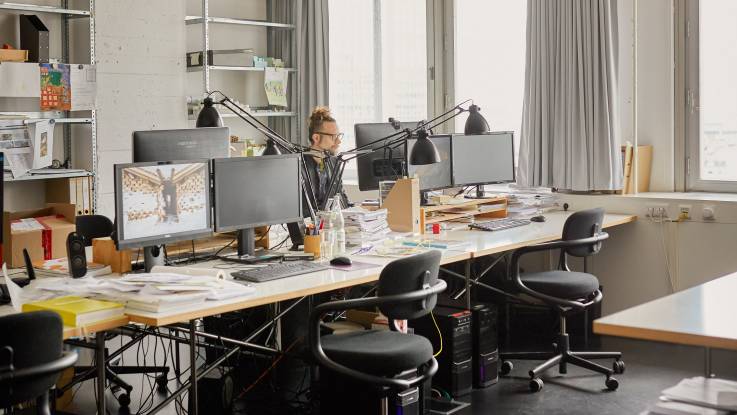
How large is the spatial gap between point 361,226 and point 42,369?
6.80 feet

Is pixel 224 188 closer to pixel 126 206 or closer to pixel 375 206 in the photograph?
pixel 126 206

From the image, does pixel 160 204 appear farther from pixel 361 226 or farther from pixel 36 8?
pixel 36 8

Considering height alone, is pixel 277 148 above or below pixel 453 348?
above

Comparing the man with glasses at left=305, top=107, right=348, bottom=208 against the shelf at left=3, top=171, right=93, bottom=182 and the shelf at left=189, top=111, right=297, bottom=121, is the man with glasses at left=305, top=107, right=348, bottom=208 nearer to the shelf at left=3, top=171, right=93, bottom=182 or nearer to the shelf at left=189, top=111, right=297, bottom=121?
the shelf at left=3, top=171, right=93, bottom=182

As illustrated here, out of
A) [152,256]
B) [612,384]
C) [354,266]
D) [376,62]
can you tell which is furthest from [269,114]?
[612,384]

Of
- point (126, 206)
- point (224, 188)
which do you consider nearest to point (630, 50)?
point (224, 188)

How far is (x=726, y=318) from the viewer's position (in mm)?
2613

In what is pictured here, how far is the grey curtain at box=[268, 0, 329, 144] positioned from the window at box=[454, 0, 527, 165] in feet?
3.81

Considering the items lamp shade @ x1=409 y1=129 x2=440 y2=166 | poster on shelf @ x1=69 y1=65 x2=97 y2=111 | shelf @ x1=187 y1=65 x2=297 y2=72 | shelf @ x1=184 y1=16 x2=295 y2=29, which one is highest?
shelf @ x1=184 y1=16 x2=295 y2=29

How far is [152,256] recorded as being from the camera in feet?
11.6

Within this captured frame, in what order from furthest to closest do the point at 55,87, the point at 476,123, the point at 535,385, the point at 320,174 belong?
the point at 55,87, the point at 476,123, the point at 320,174, the point at 535,385

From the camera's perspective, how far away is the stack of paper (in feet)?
14.1

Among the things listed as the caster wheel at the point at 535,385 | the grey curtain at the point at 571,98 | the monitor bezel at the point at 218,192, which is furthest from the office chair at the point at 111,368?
the grey curtain at the point at 571,98

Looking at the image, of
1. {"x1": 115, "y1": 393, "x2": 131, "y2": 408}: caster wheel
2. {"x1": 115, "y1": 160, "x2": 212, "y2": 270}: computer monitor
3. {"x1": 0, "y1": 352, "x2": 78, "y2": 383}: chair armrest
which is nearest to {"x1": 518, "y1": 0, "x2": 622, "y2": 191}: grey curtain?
{"x1": 115, "y1": 160, "x2": 212, "y2": 270}: computer monitor
